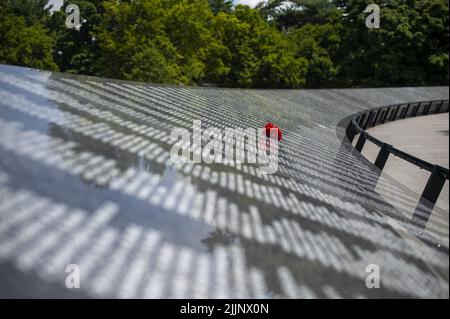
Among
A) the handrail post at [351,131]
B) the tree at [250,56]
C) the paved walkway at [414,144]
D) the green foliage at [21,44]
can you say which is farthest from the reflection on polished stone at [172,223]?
the tree at [250,56]

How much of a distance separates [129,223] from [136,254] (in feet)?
0.80

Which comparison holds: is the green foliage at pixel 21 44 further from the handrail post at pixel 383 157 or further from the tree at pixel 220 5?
the handrail post at pixel 383 157

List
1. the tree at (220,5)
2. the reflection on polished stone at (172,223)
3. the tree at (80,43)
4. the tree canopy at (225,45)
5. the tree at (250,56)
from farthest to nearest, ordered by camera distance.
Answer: the tree at (220,5) → the tree at (80,43) → the tree at (250,56) → the tree canopy at (225,45) → the reflection on polished stone at (172,223)

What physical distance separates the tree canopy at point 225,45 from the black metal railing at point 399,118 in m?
14.3

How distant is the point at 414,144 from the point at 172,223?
541 inches

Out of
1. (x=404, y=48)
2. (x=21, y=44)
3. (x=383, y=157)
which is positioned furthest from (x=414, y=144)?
(x=21, y=44)

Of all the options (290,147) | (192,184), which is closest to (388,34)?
(290,147)

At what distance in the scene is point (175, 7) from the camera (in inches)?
1117

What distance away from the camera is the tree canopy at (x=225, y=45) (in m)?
27.7

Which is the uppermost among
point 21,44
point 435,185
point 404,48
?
point 404,48

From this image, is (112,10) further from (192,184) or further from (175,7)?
(192,184)

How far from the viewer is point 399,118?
59.2ft

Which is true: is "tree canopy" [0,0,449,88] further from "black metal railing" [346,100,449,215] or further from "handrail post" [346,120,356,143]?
"handrail post" [346,120,356,143]

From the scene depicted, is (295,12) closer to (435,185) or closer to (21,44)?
(21,44)
